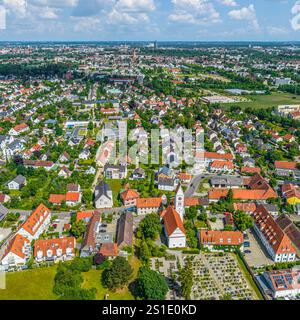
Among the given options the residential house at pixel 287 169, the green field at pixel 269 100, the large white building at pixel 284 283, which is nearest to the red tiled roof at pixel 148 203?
the large white building at pixel 284 283

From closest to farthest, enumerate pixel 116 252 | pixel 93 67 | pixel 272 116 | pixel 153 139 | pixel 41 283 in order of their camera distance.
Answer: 1. pixel 41 283
2. pixel 116 252
3. pixel 153 139
4. pixel 272 116
5. pixel 93 67

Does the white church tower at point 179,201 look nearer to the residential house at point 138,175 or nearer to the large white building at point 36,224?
the residential house at point 138,175

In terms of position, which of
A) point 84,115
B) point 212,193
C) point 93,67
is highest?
point 93,67

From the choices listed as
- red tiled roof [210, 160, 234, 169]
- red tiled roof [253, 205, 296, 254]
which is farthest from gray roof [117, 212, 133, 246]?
red tiled roof [210, 160, 234, 169]

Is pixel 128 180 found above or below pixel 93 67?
below

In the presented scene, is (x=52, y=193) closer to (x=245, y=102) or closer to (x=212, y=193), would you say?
(x=212, y=193)

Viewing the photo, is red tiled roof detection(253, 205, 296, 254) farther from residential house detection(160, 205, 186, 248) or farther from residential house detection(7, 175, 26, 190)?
residential house detection(7, 175, 26, 190)

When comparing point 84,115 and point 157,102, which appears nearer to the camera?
point 84,115

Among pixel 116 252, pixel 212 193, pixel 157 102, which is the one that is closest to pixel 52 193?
pixel 116 252
